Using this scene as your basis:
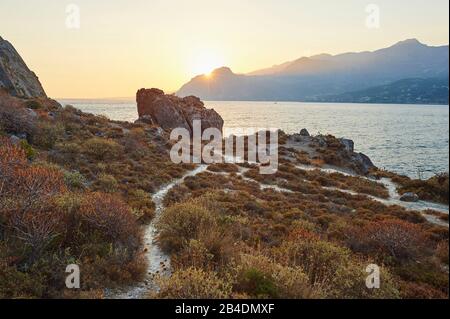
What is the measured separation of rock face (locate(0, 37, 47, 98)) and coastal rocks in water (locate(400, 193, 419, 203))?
47458 mm

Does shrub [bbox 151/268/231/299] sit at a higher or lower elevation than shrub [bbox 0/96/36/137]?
lower

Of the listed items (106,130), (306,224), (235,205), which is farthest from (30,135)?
(306,224)

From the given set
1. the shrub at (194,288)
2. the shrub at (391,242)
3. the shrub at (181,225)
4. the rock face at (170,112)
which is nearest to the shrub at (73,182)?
the shrub at (181,225)

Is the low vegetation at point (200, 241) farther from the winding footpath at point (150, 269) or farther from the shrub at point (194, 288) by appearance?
the winding footpath at point (150, 269)

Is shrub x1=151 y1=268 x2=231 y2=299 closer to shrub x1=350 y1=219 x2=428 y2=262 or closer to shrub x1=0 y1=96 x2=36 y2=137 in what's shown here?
shrub x1=350 y1=219 x2=428 y2=262

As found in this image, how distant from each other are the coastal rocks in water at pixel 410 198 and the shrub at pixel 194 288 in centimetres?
2141

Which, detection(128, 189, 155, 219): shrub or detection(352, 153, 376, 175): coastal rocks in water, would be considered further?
detection(352, 153, 376, 175): coastal rocks in water

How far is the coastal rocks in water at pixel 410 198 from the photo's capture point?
2480 centimetres

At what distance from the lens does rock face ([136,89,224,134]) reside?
56.8 meters

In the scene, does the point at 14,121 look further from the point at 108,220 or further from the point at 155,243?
the point at 155,243

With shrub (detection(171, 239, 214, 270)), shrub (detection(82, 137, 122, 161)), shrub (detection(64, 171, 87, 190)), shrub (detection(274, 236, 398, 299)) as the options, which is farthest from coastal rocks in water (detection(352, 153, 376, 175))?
shrub (detection(171, 239, 214, 270))

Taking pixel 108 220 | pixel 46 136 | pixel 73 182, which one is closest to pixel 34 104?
pixel 46 136

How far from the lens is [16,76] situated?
5269 cm
